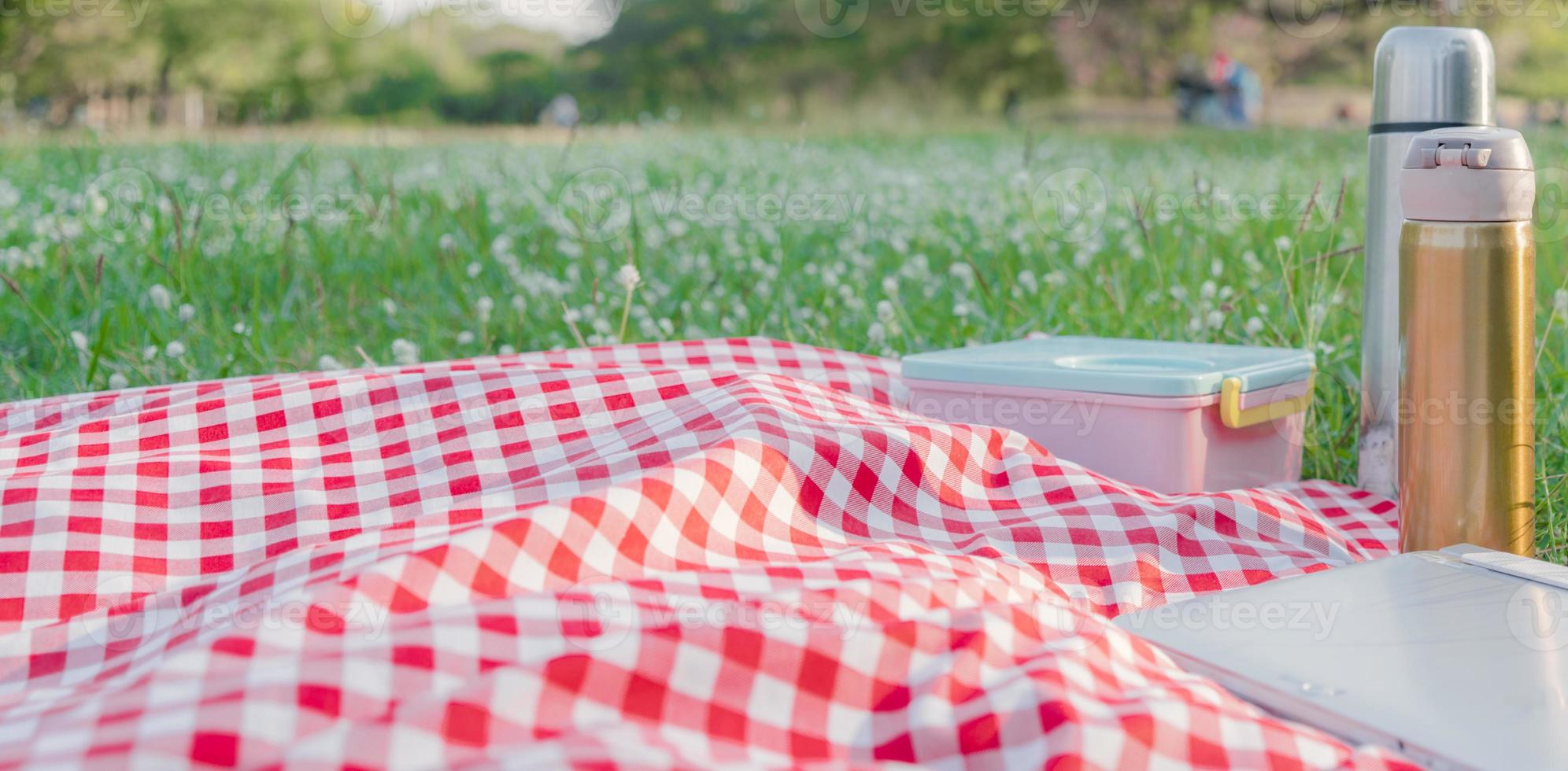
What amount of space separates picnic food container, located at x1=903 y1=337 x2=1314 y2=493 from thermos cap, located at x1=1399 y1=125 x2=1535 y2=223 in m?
0.40

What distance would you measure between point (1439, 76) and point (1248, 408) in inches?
21.5

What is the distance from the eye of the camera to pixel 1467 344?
4.95ft

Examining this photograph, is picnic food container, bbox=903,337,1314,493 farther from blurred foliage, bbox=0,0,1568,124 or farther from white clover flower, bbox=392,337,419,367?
blurred foliage, bbox=0,0,1568,124

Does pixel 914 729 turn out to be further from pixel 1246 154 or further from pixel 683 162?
pixel 1246 154

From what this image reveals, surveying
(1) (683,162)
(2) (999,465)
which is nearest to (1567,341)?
(2) (999,465)

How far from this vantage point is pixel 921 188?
503cm

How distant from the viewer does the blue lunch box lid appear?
71.1 inches

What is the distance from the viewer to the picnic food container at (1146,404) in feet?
5.99

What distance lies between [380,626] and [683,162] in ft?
15.5

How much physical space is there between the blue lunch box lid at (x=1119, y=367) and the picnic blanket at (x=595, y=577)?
165 mm

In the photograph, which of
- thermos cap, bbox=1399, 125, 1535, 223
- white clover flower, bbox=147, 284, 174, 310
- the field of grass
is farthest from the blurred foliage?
thermos cap, bbox=1399, 125, 1535, 223

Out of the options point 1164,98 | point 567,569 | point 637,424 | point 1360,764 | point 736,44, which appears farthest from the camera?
point 736,44

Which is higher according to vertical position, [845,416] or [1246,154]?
[1246,154]

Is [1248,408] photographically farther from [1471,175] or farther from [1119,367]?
[1471,175]
